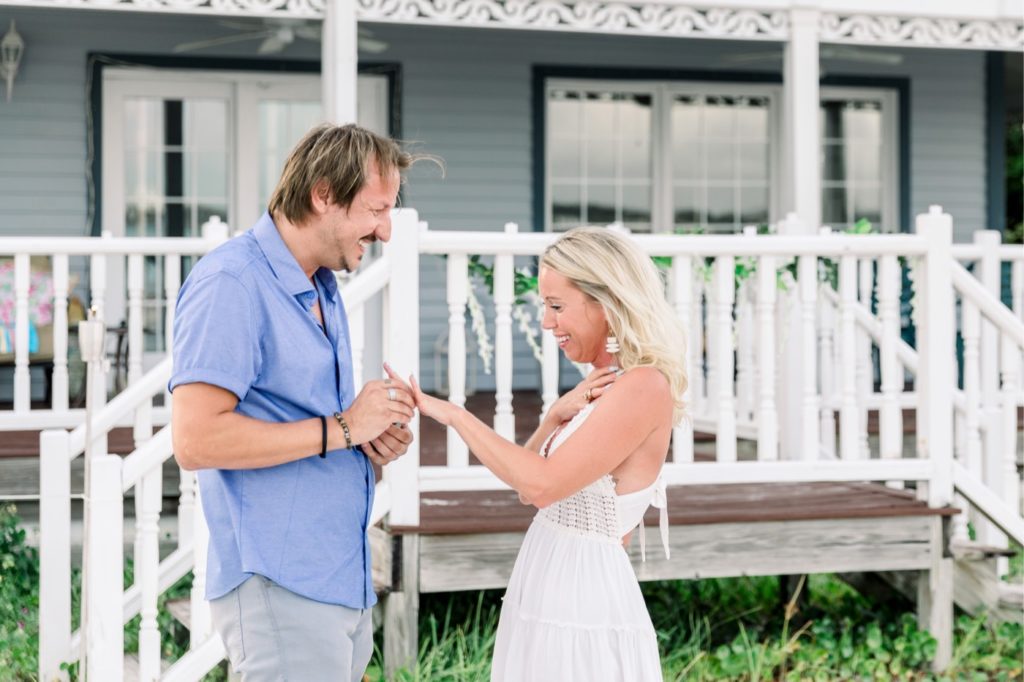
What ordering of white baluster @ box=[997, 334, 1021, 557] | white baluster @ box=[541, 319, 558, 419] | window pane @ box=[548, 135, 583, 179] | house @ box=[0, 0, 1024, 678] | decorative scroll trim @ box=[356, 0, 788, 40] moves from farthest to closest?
window pane @ box=[548, 135, 583, 179], decorative scroll trim @ box=[356, 0, 788, 40], house @ box=[0, 0, 1024, 678], white baluster @ box=[997, 334, 1021, 557], white baluster @ box=[541, 319, 558, 419]

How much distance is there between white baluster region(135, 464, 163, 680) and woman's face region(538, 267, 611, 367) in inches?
68.9

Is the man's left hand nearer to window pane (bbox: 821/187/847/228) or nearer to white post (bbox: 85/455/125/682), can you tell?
white post (bbox: 85/455/125/682)

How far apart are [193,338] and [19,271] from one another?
4.27m

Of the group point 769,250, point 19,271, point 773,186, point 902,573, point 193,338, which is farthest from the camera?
point 773,186

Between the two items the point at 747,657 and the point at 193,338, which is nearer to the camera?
the point at 193,338

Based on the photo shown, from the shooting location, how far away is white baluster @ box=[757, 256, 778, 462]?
508 cm

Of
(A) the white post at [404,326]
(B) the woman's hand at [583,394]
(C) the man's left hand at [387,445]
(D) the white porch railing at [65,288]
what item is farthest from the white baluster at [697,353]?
(C) the man's left hand at [387,445]

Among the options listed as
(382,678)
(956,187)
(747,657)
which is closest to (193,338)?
(382,678)

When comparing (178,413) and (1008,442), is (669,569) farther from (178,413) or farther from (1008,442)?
(178,413)

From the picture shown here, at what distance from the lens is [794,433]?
240 inches

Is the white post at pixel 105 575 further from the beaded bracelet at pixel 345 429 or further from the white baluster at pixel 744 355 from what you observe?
the white baluster at pixel 744 355

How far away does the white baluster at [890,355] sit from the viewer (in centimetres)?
513

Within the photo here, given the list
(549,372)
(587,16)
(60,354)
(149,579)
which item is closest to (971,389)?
(549,372)

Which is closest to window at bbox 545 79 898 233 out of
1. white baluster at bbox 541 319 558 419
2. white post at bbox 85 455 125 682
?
white baluster at bbox 541 319 558 419
